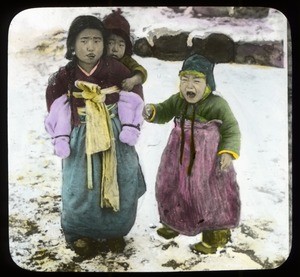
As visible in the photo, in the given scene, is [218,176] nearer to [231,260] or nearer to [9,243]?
[231,260]

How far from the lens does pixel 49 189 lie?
1350 mm

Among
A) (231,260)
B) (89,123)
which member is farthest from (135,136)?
(231,260)

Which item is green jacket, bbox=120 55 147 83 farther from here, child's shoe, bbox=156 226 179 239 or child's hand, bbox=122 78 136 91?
child's shoe, bbox=156 226 179 239

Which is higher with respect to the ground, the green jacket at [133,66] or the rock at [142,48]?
the rock at [142,48]

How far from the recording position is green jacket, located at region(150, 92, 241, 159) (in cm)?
136

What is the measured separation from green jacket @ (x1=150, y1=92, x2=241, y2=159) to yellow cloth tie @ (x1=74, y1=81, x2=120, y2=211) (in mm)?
98

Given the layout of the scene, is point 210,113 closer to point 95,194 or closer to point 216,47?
point 216,47

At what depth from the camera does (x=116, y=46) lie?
1.36 m

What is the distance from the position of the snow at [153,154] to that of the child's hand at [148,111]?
1cm

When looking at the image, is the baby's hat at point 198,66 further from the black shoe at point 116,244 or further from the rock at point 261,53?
the black shoe at point 116,244

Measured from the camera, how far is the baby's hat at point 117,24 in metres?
1.35

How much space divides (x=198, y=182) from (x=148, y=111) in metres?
0.18

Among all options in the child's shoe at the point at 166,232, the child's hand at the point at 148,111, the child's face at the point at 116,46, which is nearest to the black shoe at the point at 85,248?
the child's shoe at the point at 166,232

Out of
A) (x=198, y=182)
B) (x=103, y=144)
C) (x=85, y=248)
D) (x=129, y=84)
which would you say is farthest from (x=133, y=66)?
(x=85, y=248)
